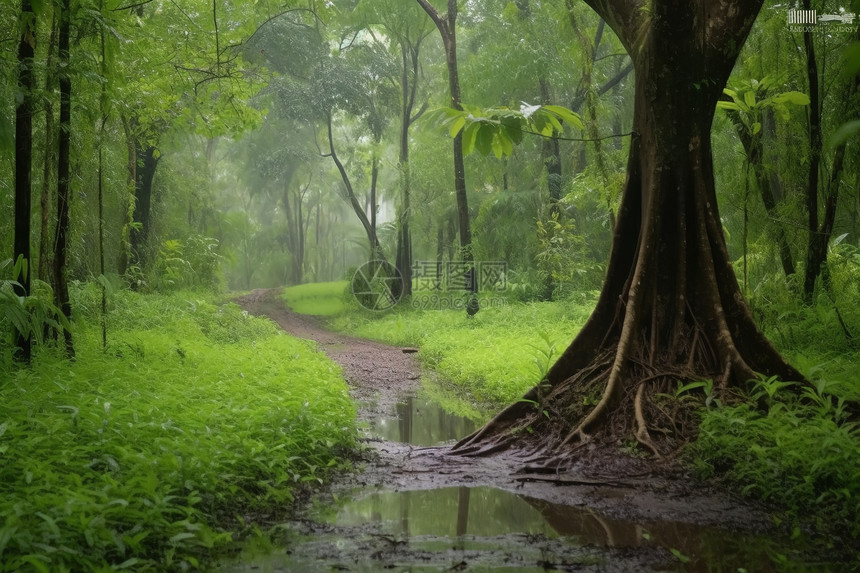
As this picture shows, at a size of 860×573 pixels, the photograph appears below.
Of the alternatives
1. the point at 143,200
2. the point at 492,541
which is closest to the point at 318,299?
the point at 143,200

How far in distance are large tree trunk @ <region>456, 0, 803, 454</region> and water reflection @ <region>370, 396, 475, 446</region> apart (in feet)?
3.38

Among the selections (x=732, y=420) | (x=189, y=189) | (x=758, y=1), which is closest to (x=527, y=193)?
(x=189, y=189)

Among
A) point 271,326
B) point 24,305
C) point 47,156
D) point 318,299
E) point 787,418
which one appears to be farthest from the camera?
point 318,299

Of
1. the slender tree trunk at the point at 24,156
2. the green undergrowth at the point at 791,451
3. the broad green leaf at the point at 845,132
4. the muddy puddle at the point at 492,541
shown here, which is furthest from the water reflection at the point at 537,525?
the slender tree trunk at the point at 24,156

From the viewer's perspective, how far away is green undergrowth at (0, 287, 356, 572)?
3.07 metres

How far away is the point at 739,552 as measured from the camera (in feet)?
11.7

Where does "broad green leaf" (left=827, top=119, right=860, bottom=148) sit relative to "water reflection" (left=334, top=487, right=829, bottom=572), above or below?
above

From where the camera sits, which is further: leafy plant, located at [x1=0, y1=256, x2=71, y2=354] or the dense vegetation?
leafy plant, located at [x1=0, y1=256, x2=71, y2=354]

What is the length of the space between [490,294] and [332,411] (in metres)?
13.5

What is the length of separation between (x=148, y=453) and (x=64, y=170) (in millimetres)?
4104

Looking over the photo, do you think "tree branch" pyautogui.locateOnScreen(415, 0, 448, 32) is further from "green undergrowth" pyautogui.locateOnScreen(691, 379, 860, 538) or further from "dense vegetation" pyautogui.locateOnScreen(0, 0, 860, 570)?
"green undergrowth" pyautogui.locateOnScreen(691, 379, 860, 538)

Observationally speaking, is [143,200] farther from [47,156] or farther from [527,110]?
[527,110]

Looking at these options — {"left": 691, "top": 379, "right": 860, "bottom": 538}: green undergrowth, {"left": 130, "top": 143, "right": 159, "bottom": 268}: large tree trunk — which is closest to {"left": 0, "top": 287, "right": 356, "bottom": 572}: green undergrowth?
{"left": 691, "top": 379, "right": 860, "bottom": 538}: green undergrowth

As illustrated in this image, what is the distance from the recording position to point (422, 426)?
7621 mm
